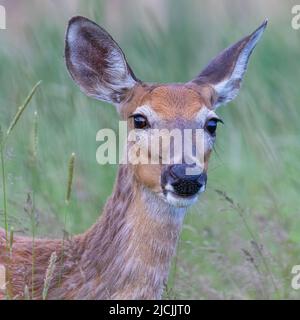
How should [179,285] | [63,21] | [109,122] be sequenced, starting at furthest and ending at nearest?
[63,21], [109,122], [179,285]

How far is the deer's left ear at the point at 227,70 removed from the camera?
6922mm

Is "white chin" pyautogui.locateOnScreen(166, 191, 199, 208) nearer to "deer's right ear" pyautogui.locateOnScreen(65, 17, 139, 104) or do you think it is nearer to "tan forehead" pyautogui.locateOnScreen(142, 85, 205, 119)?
"tan forehead" pyautogui.locateOnScreen(142, 85, 205, 119)

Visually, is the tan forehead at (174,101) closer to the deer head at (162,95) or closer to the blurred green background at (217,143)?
the deer head at (162,95)

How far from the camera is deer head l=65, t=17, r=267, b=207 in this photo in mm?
6164

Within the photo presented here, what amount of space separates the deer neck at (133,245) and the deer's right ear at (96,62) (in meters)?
0.46

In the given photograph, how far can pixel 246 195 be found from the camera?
352 inches

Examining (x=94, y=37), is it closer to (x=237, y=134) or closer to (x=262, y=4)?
(x=237, y=134)

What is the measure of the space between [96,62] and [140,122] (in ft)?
1.73

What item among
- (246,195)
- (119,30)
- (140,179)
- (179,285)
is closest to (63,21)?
(119,30)

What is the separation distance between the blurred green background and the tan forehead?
0.84 m

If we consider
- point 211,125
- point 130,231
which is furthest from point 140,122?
point 130,231

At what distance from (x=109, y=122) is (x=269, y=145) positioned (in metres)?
0.97

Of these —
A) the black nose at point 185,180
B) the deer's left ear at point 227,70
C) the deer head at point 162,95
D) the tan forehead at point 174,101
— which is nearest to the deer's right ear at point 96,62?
the deer head at point 162,95

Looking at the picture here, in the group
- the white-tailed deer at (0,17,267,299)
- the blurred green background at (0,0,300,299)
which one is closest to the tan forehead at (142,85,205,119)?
the white-tailed deer at (0,17,267,299)
